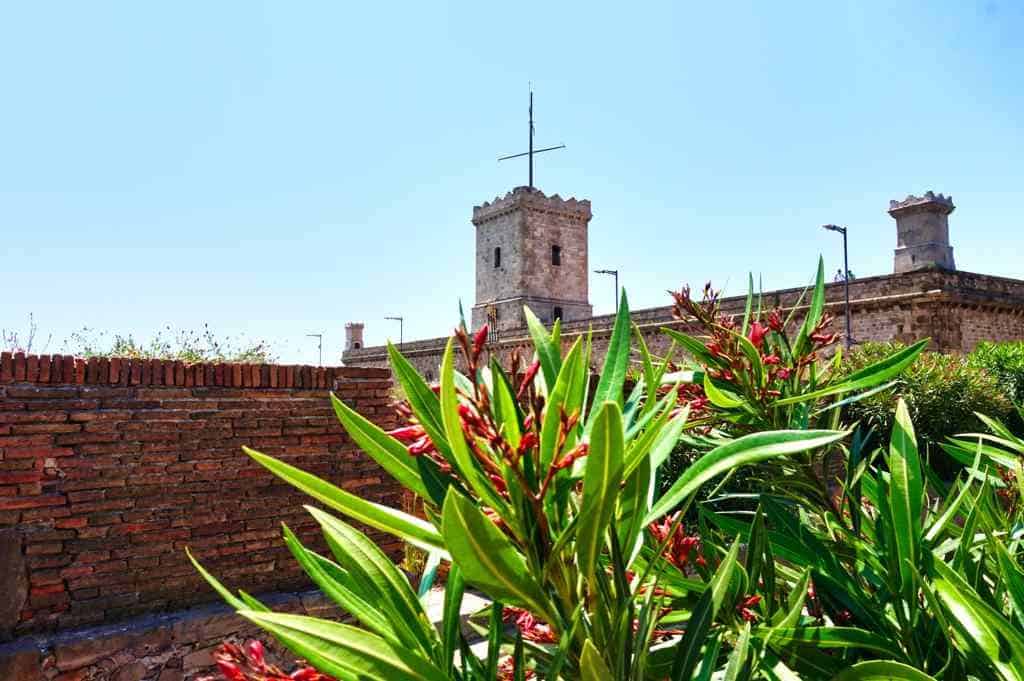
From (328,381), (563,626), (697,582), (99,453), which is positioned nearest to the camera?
(563,626)

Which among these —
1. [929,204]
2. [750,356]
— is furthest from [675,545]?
[929,204]

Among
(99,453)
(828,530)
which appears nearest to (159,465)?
(99,453)

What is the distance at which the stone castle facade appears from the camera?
1984 cm

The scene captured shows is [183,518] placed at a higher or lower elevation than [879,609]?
lower

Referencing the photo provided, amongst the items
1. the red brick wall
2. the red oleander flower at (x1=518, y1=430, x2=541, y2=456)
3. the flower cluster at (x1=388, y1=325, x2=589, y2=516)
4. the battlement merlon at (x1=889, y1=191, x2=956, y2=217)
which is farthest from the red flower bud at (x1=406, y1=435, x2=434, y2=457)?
the battlement merlon at (x1=889, y1=191, x2=956, y2=217)

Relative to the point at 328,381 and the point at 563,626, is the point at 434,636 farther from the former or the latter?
the point at 328,381

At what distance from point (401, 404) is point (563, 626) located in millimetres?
366

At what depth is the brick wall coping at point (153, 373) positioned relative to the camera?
4605 mm

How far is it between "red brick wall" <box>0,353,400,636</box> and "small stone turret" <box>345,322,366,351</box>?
37.6 m

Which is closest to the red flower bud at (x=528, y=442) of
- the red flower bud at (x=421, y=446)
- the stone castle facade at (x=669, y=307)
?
the red flower bud at (x=421, y=446)

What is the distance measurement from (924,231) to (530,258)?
18.1 metres

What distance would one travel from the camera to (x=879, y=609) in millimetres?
1268

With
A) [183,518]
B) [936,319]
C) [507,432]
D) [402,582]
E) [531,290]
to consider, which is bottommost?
[183,518]

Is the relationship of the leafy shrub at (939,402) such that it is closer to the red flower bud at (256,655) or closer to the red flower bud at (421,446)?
the red flower bud at (421,446)
